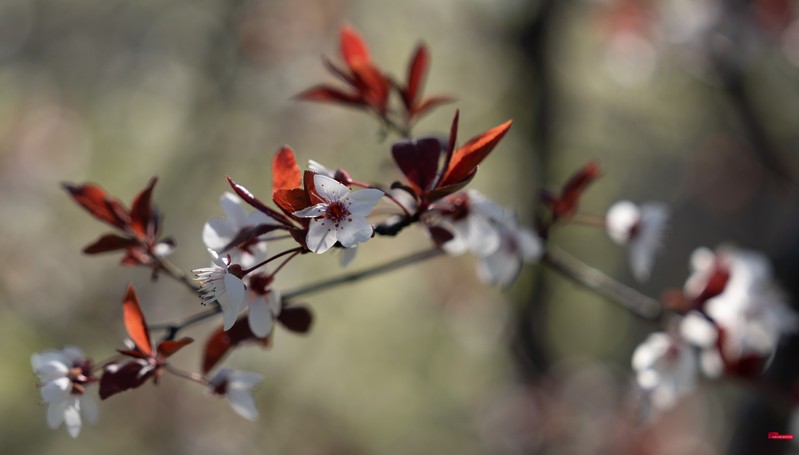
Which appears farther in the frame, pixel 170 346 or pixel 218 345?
pixel 218 345

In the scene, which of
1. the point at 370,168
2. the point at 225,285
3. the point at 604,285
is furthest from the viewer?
the point at 370,168

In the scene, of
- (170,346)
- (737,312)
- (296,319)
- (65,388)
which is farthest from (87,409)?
(737,312)

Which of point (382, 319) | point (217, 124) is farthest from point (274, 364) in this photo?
point (217, 124)

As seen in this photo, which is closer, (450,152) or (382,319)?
(450,152)

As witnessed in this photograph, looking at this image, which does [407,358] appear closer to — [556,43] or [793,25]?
[556,43]

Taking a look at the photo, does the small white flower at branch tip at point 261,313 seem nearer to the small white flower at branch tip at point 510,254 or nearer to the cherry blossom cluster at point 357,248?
the cherry blossom cluster at point 357,248

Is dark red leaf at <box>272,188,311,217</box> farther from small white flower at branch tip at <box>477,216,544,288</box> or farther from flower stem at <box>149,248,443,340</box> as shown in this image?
small white flower at branch tip at <box>477,216,544,288</box>

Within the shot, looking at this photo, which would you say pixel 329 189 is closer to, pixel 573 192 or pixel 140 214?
pixel 140 214
